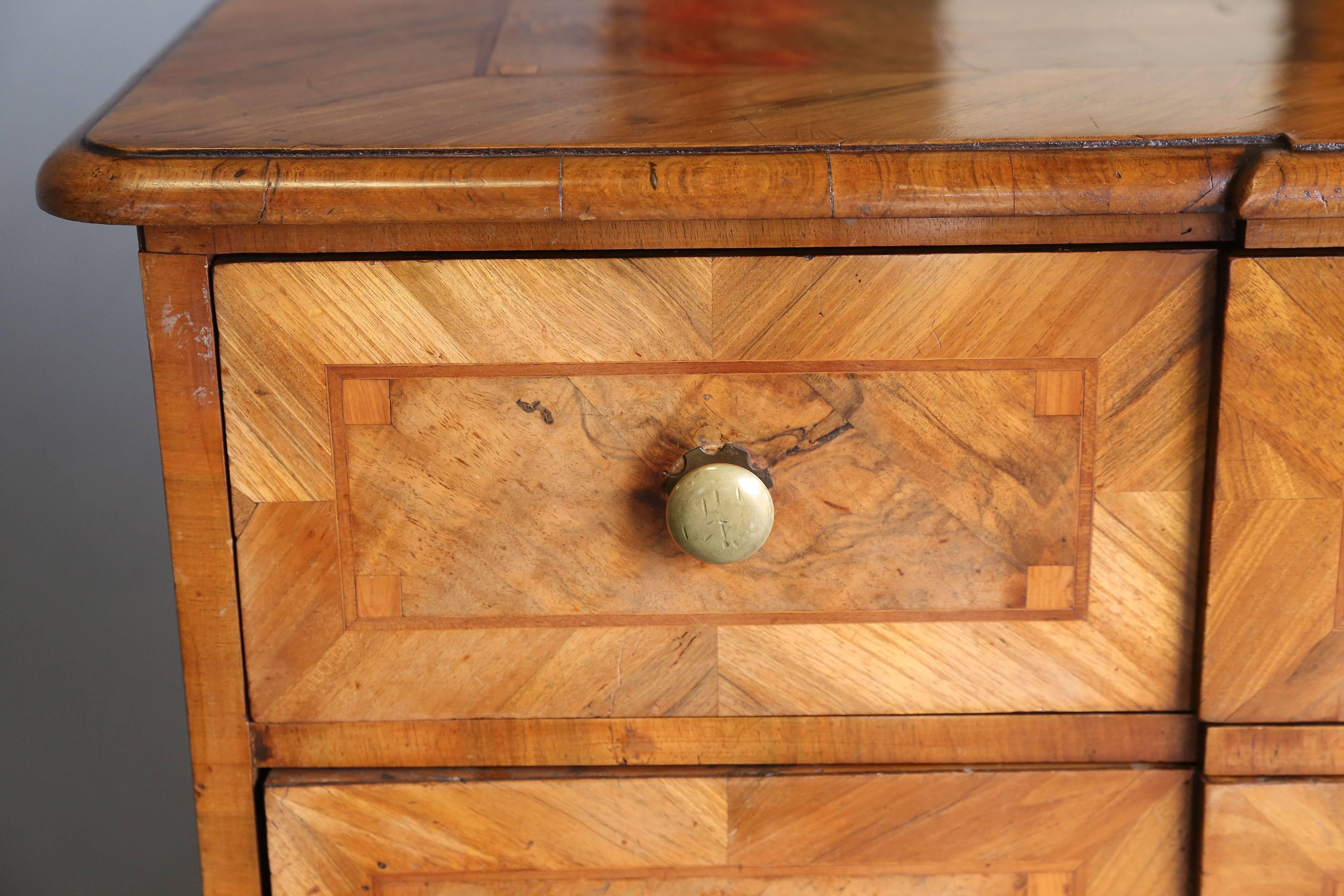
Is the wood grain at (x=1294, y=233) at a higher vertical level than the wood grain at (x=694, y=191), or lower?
lower

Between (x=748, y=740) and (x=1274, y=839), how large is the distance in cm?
23

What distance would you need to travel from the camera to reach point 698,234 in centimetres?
43

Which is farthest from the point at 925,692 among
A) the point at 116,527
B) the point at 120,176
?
the point at 116,527

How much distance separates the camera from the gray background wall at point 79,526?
0.99m

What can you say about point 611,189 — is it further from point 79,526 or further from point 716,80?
point 79,526

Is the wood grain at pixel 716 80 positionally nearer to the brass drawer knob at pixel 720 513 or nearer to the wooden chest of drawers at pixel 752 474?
the wooden chest of drawers at pixel 752 474

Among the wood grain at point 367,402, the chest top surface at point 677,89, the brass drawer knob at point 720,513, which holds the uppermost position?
the chest top surface at point 677,89

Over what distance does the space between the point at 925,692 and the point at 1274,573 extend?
0.15 m

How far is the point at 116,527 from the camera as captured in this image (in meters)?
1.08

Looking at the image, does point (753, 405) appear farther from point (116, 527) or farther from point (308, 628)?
point (116, 527)

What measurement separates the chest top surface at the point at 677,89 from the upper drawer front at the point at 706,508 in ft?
0.14

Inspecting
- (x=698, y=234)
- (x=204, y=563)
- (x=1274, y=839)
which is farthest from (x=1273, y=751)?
(x=204, y=563)

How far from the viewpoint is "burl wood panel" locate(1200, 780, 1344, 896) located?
477 mm

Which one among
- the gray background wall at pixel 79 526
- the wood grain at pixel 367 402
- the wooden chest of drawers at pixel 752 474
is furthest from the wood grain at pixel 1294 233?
the gray background wall at pixel 79 526
